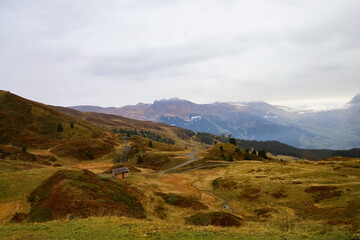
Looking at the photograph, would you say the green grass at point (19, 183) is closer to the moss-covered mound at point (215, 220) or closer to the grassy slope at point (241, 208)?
the grassy slope at point (241, 208)

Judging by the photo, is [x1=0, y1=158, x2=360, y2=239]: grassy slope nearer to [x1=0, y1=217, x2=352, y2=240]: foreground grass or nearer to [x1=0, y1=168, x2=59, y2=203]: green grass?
[x1=0, y1=217, x2=352, y2=240]: foreground grass

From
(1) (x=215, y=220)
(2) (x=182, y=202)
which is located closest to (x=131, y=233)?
(1) (x=215, y=220)

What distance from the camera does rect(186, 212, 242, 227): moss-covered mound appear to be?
31.4 metres

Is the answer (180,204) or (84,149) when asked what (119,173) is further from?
(84,149)

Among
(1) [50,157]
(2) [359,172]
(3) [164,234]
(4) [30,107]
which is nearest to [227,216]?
(3) [164,234]

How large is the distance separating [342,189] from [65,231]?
55624 millimetres

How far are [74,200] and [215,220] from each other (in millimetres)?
21008

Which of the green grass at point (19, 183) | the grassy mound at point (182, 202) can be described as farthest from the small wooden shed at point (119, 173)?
the grassy mound at point (182, 202)

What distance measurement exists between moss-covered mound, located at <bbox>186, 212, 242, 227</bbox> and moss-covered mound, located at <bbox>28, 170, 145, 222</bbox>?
8.59 meters

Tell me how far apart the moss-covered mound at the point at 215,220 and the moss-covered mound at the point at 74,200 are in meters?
8.59

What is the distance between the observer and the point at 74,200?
31188 millimetres

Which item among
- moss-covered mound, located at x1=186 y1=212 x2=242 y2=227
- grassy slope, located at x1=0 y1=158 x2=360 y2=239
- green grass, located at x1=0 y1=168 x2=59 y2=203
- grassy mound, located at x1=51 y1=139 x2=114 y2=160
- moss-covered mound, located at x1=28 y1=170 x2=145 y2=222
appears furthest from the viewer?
grassy mound, located at x1=51 y1=139 x2=114 y2=160

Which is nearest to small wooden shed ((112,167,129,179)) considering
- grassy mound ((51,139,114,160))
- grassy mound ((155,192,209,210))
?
grassy mound ((155,192,209,210))

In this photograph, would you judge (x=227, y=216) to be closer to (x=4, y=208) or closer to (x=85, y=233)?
(x=85, y=233)
